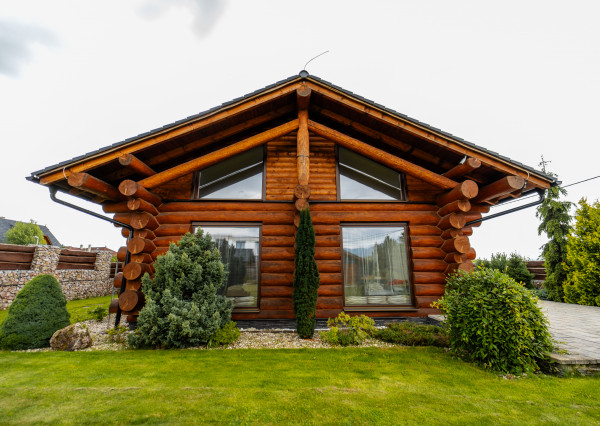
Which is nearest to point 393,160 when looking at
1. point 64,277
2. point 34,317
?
point 34,317

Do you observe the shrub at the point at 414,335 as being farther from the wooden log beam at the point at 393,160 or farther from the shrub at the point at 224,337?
the wooden log beam at the point at 393,160

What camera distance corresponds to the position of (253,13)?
19562 millimetres

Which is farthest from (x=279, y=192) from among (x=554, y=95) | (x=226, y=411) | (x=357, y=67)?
(x=554, y=95)

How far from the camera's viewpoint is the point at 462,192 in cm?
565

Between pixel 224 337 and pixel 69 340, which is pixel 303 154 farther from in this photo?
pixel 69 340

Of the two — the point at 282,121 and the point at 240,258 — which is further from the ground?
the point at 282,121

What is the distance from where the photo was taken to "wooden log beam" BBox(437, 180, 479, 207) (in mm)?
5645

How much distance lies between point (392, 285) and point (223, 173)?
17.9 ft

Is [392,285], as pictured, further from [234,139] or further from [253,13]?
[253,13]

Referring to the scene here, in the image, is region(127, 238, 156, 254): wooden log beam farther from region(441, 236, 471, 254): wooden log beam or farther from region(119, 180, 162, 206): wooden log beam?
region(441, 236, 471, 254): wooden log beam

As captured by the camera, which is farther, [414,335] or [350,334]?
[350,334]

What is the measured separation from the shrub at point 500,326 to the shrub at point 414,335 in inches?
22.3

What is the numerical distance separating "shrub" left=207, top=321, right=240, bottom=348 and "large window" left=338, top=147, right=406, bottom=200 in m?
4.19

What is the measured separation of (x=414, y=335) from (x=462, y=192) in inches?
128
